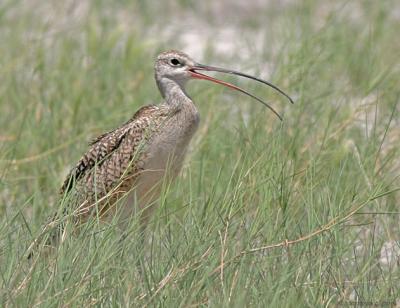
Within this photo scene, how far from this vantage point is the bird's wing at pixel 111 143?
248 inches

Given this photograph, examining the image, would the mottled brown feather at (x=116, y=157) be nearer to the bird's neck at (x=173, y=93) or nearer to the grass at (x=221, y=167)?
the bird's neck at (x=173, y=93)

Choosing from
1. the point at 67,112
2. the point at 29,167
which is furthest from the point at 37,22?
the point at 29,167

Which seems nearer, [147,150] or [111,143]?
[147,150]

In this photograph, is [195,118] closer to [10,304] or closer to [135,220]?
[135,220]

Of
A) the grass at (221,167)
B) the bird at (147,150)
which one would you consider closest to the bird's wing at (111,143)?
the bird at (147,150)

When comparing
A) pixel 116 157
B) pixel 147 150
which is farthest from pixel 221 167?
pixel 116 157

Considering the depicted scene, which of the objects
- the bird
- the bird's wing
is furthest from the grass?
the bird's wing

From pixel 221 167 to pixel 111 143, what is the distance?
962 millimetres

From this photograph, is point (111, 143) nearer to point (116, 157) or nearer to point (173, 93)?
point (116, 157)

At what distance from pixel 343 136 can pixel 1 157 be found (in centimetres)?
183

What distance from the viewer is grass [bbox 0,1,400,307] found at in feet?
15.9

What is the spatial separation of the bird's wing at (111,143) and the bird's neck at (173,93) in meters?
0.07

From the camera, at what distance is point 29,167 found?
7.20 metres

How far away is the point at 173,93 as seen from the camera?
640 centimetres
